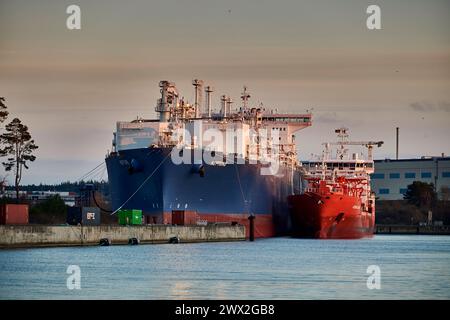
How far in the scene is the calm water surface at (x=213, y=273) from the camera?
145ft

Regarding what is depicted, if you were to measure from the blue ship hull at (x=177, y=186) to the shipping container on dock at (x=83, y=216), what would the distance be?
11.2 m

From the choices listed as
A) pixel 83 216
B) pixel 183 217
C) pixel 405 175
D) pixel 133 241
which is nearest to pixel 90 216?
pixel 83 216

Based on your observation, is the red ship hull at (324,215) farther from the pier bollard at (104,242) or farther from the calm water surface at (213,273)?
the pier bollard at (104,242)

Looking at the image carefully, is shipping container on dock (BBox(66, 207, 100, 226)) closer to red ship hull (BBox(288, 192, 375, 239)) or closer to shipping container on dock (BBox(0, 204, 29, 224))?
shipping container on dock (BBox(0, 204, 29, 224))

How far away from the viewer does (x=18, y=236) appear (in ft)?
201

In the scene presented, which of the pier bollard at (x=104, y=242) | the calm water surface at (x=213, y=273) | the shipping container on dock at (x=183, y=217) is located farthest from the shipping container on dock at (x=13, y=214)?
the shipping container on dock at (x=183, y=217)

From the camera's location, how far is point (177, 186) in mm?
82375

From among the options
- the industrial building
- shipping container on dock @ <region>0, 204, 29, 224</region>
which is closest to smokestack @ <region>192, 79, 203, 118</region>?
shipping container on dock @ <region>0, 204, 29, 224</region>

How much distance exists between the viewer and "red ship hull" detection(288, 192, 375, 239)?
97.2m

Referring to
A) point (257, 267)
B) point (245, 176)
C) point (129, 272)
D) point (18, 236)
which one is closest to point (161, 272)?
point (129, 272)

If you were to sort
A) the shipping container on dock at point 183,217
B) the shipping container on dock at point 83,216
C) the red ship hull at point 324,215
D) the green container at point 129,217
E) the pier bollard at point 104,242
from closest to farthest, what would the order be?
the pier bollard at point 104,242
the shipping container on dock at point 83,216
the green container at point 129,217
the shipping container on dock at point 183,217
the red ship hull at point 324,215

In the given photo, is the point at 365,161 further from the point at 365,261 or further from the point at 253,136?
the point at 365,261

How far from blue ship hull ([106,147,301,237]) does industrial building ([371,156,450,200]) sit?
78.3 meters

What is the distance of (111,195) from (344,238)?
970 inches
